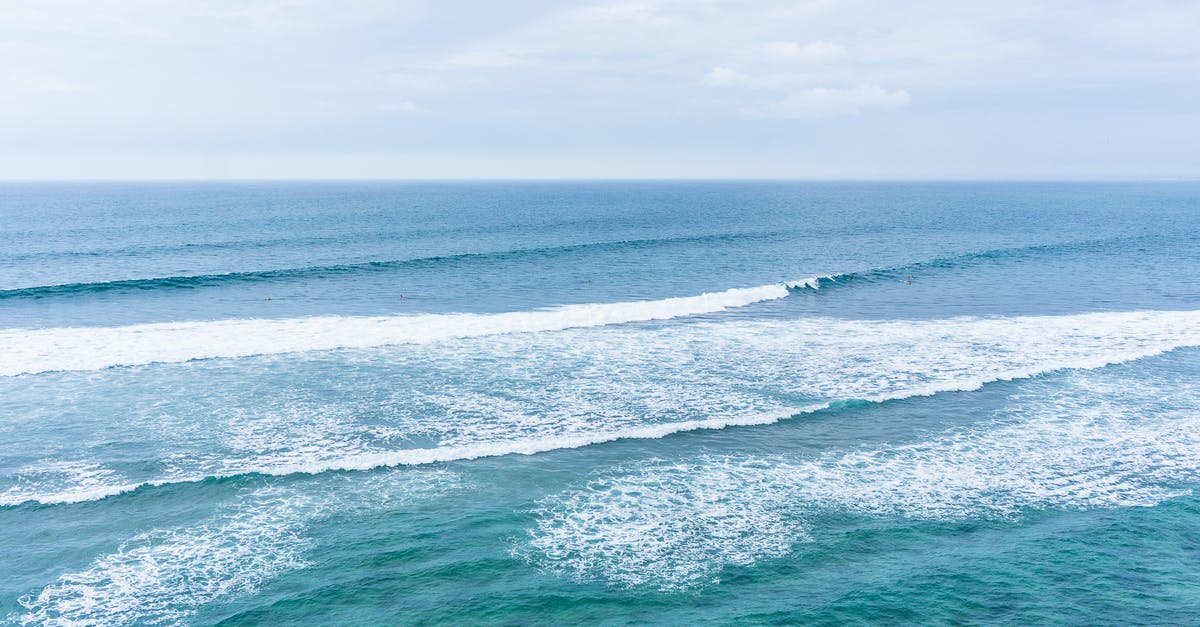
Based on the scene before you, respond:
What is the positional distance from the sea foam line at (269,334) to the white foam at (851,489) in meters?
23.0

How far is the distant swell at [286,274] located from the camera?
183 ft

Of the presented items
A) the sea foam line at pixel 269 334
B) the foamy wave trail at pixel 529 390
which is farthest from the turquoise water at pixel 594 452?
the sea foam line at pixel 269 334

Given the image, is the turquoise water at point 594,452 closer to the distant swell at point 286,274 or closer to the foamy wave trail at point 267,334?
the foamy wave trail at point 267,334

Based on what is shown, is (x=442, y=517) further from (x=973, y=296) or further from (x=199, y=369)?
(x=973, y=296)

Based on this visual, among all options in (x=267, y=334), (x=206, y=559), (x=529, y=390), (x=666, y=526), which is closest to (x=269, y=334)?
(x=267, y=334)

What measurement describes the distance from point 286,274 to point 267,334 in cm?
2146

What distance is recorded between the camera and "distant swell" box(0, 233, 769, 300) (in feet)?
183

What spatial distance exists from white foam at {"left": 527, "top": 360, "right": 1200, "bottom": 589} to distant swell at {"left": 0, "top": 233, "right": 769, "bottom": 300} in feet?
155

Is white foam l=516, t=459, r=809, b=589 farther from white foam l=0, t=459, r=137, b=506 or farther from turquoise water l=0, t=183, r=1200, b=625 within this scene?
white foam l=0, t=459, r=137, b=506

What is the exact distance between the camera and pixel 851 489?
24359mm

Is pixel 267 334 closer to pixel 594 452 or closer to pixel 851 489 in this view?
pixel 594 452

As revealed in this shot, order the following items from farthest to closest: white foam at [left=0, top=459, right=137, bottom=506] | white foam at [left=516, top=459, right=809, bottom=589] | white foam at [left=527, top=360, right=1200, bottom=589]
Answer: white foam at [left=0, top=459, right=137, bottom=506] → white foam at [left=527, top=360, right=1200, bottom=589] → white foam at [left=516, top=459, right=809, bottom=589]

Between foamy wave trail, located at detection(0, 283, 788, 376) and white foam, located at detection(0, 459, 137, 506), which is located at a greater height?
foamy wave trail, located at detection(0, 283, 788, 376)

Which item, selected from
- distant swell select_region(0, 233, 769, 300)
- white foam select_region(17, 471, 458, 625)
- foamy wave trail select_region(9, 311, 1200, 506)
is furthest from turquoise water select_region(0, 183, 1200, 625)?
distant swell select_region(0, 233, 769, 300)
